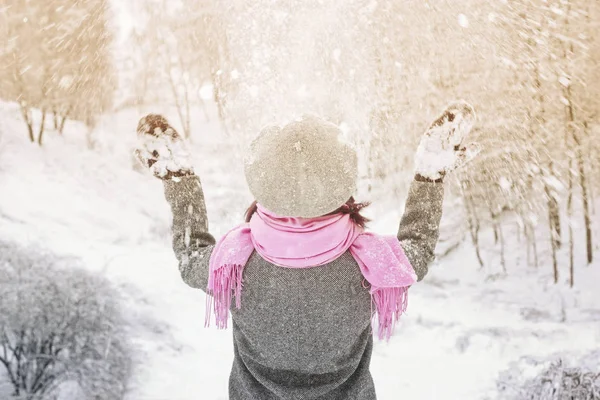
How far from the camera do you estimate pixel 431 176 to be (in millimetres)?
939

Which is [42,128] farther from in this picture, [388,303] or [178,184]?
[388,303]

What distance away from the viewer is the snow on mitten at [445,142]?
3.04ft

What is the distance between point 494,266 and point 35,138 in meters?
4.14

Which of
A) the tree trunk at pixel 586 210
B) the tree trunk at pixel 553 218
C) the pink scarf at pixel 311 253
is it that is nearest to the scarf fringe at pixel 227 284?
the pink scarf at pixel 311 253

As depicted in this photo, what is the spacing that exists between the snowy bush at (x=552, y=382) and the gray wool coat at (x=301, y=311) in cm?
166

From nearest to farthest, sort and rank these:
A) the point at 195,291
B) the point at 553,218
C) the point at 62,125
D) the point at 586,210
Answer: the point at 195,291 → the point at 586,210 → the point at 553,218 → the point at 62,125

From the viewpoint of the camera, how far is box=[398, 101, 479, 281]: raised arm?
927mm

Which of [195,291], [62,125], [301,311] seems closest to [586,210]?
[195,291]

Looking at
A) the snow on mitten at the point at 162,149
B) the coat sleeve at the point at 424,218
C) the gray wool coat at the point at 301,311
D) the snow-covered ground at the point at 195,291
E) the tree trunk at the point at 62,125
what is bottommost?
the snow-covered ground at the point at 195,291

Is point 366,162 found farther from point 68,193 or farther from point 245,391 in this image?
point 245,391

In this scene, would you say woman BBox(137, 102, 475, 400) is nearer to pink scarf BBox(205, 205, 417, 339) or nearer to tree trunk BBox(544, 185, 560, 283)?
pink scarf BBox(205, 205, 417, 339)

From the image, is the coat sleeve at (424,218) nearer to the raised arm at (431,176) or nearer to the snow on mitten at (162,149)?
the raised arm at (431,176)

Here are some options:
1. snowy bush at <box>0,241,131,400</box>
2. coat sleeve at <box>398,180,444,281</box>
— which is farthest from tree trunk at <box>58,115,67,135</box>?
coat sleeve at <box>398,180,444,281</box>

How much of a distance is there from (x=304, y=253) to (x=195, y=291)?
9.25 ft
